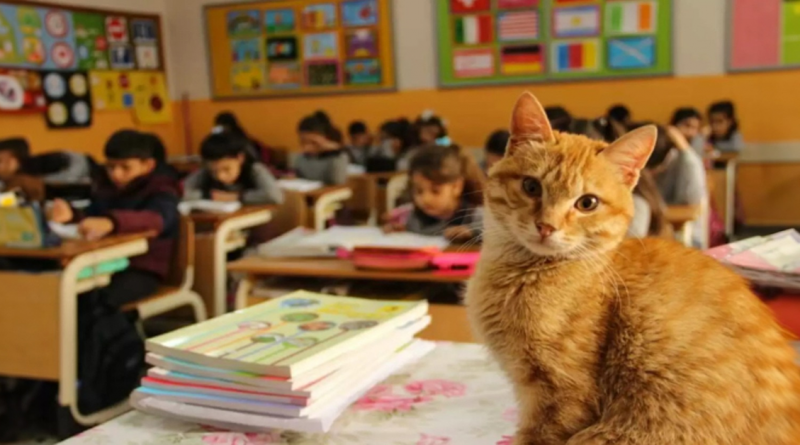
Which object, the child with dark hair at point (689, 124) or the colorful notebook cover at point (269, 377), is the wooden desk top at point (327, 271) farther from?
the child with dark hair at point (689, 124)

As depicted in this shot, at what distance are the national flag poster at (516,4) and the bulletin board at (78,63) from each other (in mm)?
3751

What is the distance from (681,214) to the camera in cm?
333

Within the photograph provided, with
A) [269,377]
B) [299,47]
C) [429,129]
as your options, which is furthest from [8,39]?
[269,377]

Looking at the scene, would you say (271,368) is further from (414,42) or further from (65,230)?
(414,42)

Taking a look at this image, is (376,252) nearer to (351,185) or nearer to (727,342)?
(727,342)

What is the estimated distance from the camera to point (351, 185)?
505 centimetres

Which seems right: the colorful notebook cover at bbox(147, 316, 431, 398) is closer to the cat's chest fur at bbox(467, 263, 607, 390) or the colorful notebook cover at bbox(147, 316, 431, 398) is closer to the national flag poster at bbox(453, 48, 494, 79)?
the cat's chest fur at bbox(467, 263, 607, 390)

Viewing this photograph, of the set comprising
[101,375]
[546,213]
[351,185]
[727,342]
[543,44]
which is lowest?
[101,375]

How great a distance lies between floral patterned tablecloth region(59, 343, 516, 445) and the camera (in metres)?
0.96

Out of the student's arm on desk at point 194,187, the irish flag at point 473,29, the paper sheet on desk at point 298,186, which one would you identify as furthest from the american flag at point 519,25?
the student's arm on desk at point 194,187

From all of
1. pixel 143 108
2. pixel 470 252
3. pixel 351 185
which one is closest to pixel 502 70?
pixel 351 185

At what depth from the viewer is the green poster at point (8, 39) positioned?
616 cm

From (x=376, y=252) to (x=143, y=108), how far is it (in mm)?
6260

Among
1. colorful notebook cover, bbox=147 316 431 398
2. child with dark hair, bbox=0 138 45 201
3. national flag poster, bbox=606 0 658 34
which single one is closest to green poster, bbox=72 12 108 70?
child with dark hair, bbox=0 138 45 201
